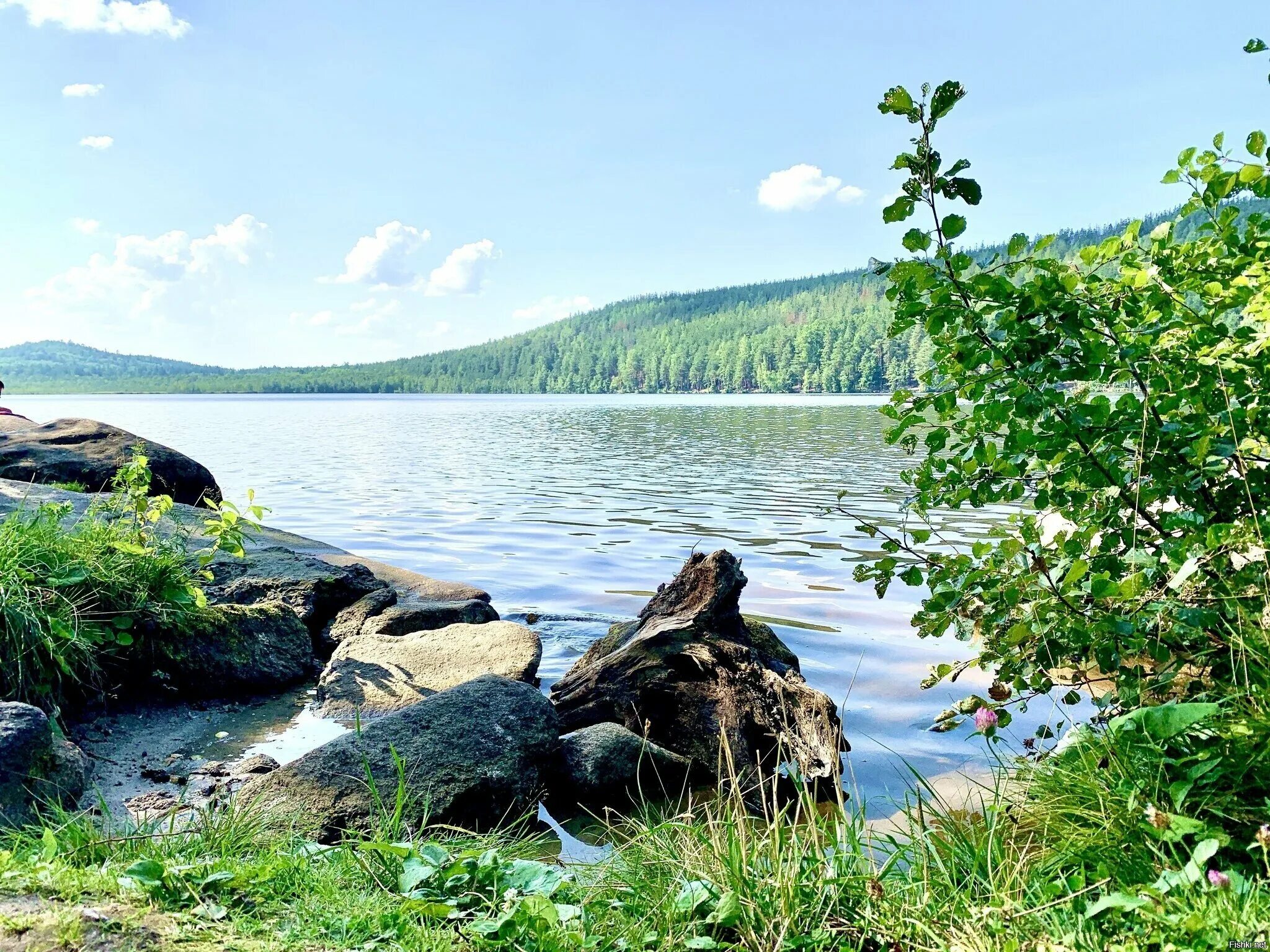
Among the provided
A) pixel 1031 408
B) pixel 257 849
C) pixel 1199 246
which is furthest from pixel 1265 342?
pixel 257 849

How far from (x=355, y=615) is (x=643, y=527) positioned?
826 centimetres

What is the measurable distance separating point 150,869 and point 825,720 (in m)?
4.31

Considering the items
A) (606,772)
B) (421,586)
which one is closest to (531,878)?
(606,772)

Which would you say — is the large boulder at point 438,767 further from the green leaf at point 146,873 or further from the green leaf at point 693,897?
the green leaf at point 693,897

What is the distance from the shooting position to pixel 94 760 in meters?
5.25

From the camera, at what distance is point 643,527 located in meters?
16.3

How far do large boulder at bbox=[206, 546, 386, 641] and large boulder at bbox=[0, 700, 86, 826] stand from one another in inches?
126

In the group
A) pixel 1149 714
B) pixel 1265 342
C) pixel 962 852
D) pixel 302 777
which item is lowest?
pixel 302 777

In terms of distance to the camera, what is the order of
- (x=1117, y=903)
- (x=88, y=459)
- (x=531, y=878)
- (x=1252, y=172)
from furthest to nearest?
(x=88, y=459)
(x=1252, y=172)
(x=531, y=878)
(x=1117, y=903)

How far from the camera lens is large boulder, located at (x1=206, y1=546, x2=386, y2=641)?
308 inches

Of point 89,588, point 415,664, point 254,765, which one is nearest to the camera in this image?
point 254,765

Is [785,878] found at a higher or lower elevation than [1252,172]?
lower

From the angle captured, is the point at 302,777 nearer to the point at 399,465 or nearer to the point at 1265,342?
the point at 1265,342

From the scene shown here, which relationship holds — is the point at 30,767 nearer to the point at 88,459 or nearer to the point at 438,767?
the point at 438,767
